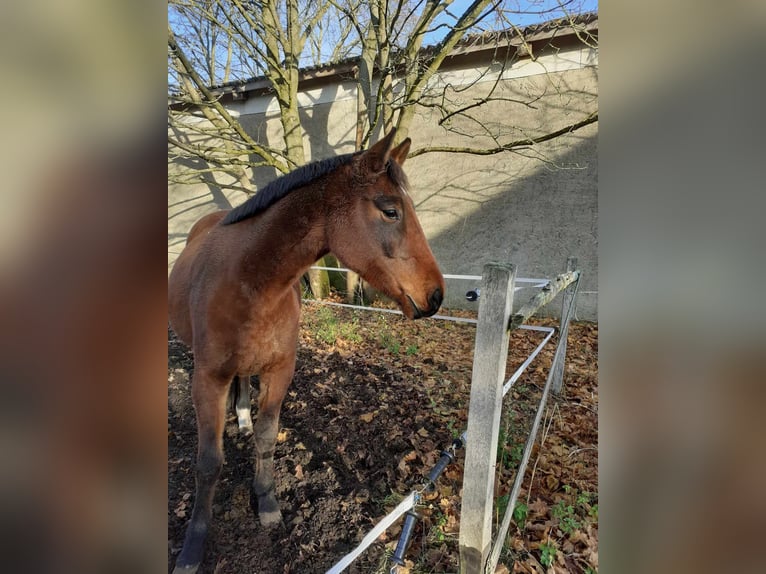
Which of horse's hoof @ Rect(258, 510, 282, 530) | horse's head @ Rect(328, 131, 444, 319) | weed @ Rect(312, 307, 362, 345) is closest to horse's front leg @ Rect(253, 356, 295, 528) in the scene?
horse's hoof @ Rect(258, 510, 282, 530)

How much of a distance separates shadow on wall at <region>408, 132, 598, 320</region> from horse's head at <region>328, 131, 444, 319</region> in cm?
237

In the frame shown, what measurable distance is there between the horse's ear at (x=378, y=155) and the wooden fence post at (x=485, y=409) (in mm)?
454

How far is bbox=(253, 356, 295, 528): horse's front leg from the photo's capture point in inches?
55.1

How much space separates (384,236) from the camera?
107cm

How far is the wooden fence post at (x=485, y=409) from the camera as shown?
3.36 feet

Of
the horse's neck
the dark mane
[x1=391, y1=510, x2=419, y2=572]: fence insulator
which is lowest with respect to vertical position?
[x1=391, y1=510, x2=419, y2=572]: fence insulator

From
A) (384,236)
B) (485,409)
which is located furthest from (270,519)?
(384,236)

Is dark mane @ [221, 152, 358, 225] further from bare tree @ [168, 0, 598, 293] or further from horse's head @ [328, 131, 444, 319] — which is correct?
bare tree @ [168, 0, 598, 293]

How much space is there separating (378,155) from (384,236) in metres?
0.25

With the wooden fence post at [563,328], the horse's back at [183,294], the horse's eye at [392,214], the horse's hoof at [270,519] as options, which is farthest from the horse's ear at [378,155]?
the wooden fence post at [563,328]

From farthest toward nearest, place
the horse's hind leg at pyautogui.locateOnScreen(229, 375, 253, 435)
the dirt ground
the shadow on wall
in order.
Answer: the shadow on wall
the horse's hind leg at pyautogui.locateOnScreen(229, 375, 253, 435)
the dirt ground

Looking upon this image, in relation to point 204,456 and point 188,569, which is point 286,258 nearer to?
point 204,456
